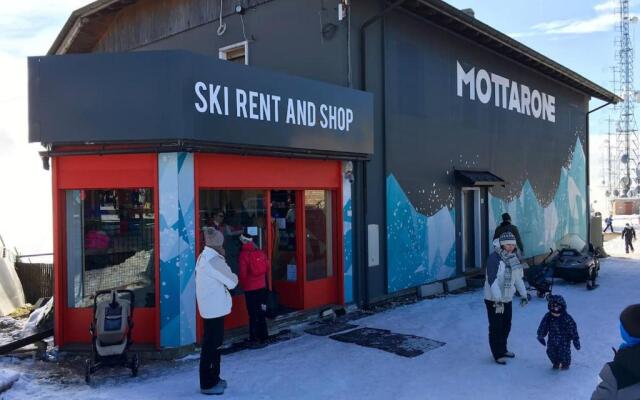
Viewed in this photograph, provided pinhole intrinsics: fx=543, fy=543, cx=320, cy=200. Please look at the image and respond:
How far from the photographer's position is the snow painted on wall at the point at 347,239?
9.95 meters

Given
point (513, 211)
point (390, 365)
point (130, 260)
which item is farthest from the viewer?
point (513, 211)

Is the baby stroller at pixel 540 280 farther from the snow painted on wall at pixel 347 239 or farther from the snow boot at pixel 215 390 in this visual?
the snow boot at pixel 215 390

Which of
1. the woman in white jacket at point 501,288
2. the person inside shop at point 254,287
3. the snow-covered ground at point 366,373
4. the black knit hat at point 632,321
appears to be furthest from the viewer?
the person inside shop at point 254,287

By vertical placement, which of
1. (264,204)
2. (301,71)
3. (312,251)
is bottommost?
(312,251)

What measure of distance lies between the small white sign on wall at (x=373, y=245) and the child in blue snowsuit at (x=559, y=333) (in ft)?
13.9

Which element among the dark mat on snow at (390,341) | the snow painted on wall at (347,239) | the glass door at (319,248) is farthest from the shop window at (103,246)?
the snow painted on wall at (347,239)

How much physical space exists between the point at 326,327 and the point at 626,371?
20.1 feet

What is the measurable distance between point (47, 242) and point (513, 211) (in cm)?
1249

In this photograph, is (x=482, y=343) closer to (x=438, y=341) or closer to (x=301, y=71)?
(x=438, y=341)

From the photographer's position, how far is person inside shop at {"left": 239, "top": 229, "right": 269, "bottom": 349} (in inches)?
307

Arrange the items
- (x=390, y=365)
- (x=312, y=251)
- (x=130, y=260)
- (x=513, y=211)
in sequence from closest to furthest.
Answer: (x=390, y=365) → (x=130, y=260) → (x=312, y=251) → (x=513, y=211)

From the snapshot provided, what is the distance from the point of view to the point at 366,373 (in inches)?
258

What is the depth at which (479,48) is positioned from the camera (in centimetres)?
1427

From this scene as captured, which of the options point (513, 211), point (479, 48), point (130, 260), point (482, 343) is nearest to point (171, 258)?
point (130, 260)
